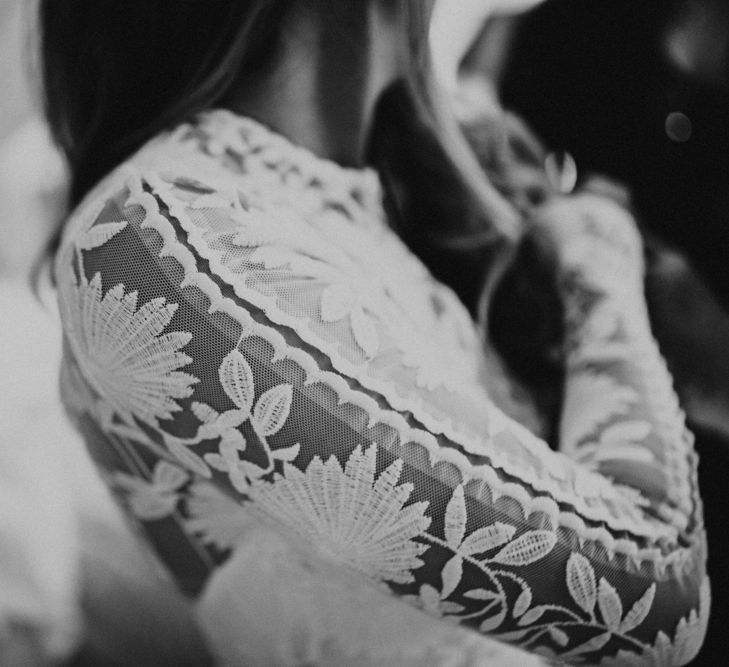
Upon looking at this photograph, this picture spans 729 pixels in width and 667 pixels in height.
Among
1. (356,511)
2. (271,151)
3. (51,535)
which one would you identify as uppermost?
(271,151)

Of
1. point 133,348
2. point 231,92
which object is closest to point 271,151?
point 231,92

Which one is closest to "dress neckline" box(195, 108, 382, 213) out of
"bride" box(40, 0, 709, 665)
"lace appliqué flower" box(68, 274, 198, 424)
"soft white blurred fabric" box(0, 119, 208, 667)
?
"bride" box(40, 0, 709, 665)

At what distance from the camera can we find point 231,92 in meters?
0.58

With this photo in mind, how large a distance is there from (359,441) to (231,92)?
0.33 meters

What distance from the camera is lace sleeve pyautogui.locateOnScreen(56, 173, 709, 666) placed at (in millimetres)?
403

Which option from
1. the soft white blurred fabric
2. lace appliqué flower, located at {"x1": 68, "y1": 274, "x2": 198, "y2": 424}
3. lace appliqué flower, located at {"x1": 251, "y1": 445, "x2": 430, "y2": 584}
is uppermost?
lace appliqué flower, located at {"x1": 68, "y1": 274, "x2": 198, "y2": 424}

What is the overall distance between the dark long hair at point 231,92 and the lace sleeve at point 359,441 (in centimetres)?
16

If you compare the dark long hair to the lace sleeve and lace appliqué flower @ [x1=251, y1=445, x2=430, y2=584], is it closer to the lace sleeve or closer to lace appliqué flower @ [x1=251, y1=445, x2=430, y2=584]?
the lace sleeve

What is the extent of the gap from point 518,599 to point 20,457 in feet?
3.13

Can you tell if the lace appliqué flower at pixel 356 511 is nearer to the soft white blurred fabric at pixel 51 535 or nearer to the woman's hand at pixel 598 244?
the woman's hand at pixel 598 244

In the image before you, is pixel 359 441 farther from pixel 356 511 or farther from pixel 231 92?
pixel 231 92

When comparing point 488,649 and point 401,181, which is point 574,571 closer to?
point 488,649

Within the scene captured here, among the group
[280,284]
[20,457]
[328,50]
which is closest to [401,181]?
[328,50]

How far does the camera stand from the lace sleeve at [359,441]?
403mm
